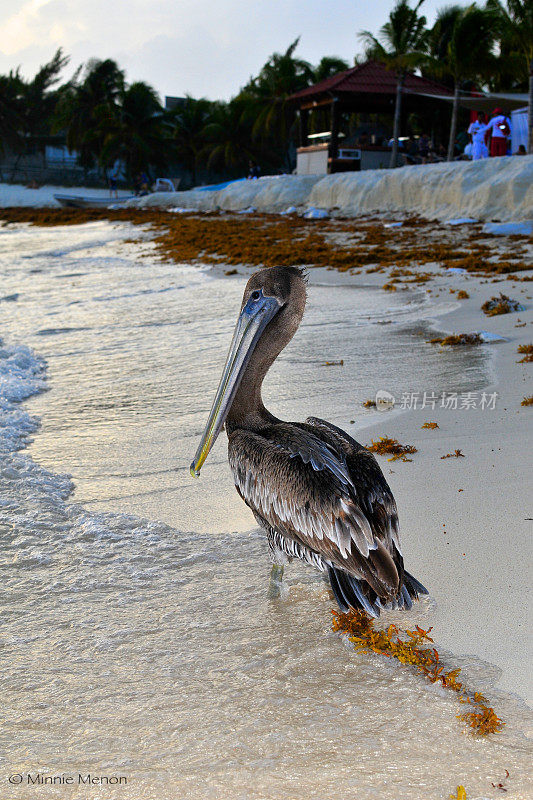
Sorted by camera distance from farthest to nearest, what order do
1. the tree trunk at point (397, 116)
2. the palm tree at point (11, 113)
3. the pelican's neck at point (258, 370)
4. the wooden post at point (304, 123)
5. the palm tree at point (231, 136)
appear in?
the palm tree at point (11, 113) < the palm tree at point (231, 136) < the wooden post at point (304, 123) < the tree trunk at point (397, 116) < the pelican's neck at point (258, 370)

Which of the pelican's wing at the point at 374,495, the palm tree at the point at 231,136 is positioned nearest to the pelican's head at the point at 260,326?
the pelican's wing at the point at 374,495

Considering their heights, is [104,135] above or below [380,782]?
above

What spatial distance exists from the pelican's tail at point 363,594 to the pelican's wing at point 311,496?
6 centimetres

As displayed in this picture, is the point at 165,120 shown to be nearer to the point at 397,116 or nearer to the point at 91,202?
the point at 91,202

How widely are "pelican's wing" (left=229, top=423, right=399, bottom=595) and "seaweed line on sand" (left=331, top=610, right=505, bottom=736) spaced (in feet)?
0.96

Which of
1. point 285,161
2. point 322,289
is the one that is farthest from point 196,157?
point 322,289

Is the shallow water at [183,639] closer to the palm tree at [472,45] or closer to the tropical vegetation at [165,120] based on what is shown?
the palm tree at [472,45]

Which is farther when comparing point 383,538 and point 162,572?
point 162,572

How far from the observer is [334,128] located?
23.4 metres

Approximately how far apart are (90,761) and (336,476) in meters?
1.08

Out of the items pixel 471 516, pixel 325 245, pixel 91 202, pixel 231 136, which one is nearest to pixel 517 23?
pixel 325 245

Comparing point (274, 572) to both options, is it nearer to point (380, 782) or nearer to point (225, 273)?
point (380, 782)

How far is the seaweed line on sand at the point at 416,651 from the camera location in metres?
2.00

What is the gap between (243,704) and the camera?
218 centimetres
